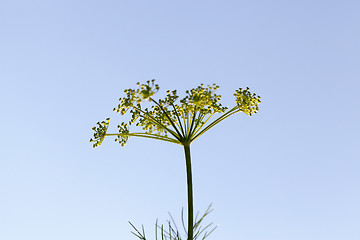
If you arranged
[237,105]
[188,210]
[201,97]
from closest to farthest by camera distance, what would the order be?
[188,210] < [201,97] < [237,105]

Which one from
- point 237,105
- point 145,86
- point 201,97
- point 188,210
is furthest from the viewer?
point 237,105

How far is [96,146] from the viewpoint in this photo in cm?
410

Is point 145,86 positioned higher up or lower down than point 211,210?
higher up

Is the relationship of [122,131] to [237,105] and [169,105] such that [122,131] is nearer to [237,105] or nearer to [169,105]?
[169,105]

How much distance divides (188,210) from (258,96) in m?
1.63

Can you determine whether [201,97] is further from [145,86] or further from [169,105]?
[145,86]

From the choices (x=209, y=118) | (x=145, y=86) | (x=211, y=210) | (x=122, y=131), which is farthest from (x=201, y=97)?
(x=211, y=210)

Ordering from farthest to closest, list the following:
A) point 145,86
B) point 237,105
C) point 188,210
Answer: point 237,105 < point 145,86 < point 188,210

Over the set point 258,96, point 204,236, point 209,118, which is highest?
point 258,96

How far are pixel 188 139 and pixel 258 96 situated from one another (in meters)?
1.06

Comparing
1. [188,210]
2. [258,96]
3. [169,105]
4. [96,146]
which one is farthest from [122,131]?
[258,96]

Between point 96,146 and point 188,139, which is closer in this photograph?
point 188,139

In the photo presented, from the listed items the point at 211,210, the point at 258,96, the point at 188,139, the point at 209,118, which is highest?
the point at 258,96

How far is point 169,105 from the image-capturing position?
4016 millimetres
